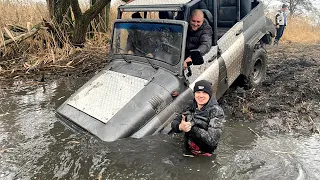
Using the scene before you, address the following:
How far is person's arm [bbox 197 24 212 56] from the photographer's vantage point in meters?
5.03

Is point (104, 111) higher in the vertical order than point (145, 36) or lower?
lower

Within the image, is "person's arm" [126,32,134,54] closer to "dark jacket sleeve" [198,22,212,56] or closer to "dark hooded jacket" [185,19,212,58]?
"dark hooded jacket" [185,19,212,58]

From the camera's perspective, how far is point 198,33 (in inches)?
204

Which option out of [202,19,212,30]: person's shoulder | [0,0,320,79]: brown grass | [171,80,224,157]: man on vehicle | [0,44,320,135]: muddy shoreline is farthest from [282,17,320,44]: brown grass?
[171,80,224,157]: man on vehicle

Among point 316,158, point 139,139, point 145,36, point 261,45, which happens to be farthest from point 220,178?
point 261,45

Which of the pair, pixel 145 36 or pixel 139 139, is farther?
pixel 145 36

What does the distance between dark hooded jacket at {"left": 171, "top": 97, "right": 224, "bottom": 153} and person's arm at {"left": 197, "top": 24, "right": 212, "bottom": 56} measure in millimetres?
1230

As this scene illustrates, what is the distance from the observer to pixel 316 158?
4.11 meters

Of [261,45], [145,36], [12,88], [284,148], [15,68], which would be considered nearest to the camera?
[284,148]

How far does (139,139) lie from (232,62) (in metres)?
2.37

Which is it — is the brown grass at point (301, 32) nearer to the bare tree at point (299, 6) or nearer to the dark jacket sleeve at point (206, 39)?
the bare tree at point (299, 6)

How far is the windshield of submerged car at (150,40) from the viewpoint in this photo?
476cm

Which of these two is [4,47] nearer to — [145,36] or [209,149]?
[145,36]

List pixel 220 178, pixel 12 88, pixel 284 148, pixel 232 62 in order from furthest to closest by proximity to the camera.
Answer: pixel 12 88
pixel 232 62
pixel 284 148
pixel 220 178
